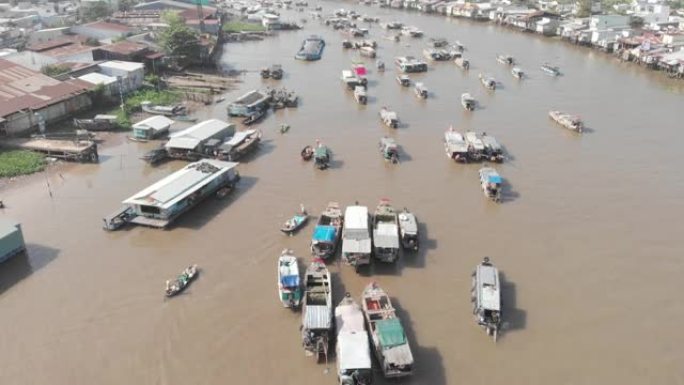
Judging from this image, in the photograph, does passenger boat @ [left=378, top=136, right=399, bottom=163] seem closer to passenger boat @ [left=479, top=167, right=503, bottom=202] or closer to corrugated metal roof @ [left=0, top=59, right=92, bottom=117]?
passenger boat @ [left=479, top=167, right=503, bottom=202]

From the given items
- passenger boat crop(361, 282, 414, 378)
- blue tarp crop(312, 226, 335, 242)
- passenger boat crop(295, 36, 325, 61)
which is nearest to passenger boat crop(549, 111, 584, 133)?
blue tarp crop(312, 226, 335, 242)

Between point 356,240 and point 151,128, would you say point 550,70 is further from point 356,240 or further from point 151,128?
point 356,240

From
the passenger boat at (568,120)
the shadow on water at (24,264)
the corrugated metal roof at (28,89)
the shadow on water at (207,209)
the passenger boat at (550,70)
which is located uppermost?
the corrugated metal roof at (28,89)

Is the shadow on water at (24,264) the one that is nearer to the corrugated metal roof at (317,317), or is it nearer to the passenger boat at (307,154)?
the corrugated metal roof at (317,317)

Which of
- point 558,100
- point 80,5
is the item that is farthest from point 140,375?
point 80,5

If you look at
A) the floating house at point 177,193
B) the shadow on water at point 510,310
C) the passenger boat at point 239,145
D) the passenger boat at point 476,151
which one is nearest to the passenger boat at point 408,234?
the shadow on water at point 510,310

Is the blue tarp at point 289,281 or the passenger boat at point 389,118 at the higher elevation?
the passenger boat at point 389,118

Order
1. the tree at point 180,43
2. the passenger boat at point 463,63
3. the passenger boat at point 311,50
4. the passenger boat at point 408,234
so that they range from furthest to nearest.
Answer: the passenger boat at point 311,50
the passenger boat at point 463,63
the tree at point 180,43
the passenger boat at point 408,234
